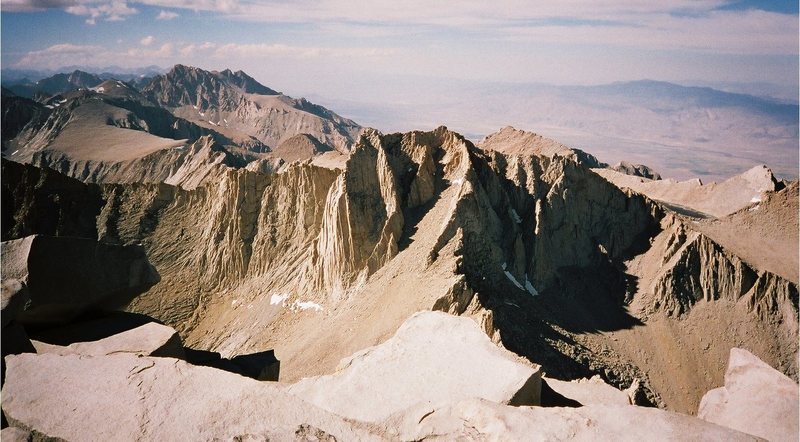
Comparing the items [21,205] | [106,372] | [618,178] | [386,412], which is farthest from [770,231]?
[21,205]

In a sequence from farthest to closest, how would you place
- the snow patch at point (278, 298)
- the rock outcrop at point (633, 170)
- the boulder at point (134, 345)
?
1. the rock outcrop at point (633, 170)
2. the snow patch at point (278, 298)
3. the boulder at point (134, 345)

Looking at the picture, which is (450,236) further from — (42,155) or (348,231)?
(42,155)

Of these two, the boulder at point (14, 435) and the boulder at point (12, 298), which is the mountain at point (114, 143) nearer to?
the boulder at point (12, 298)

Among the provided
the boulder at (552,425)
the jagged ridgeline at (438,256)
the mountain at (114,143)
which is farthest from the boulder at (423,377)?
the mountain at (114,143)

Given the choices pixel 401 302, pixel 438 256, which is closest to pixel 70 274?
pixel 401 302

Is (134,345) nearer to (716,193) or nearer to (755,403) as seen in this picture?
(755,403)

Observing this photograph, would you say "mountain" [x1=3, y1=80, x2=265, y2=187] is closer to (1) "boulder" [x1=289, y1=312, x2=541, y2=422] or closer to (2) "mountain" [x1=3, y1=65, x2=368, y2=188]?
(2) "mountain" [x1=3, y1=65, x2=368, y2=188]

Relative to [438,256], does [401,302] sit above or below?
below
